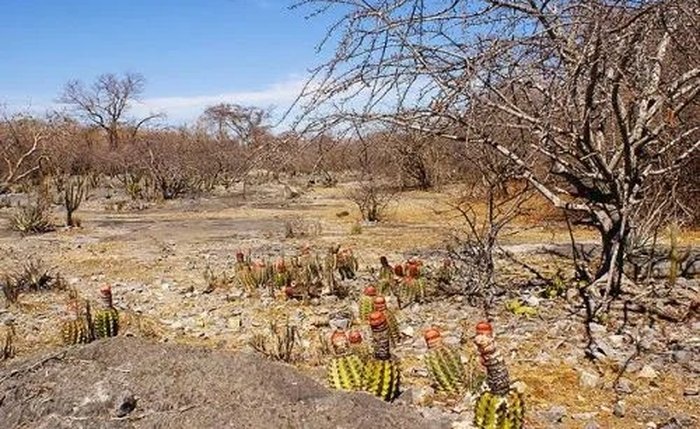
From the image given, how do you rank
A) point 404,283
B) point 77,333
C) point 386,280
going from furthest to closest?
point 386,280, point 404,283, point 77,333

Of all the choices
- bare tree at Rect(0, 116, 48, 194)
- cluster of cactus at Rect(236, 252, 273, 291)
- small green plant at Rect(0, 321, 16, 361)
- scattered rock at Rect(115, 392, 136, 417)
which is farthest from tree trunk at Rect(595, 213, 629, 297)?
bare tree at Rect(0, 116, 48, 194)

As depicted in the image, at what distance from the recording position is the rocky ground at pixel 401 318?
3973 millimetres

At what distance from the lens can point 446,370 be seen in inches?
169

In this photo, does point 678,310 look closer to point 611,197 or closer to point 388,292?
point 611,197

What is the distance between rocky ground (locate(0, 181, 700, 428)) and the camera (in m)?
3.97

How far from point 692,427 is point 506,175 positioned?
289cm

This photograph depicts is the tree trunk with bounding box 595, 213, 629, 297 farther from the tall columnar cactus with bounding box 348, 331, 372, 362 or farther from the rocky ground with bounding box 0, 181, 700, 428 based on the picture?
the tall columnar cactus with bounding box 348, 331, 372, 362

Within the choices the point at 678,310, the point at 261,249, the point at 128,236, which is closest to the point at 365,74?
the point at 678,310

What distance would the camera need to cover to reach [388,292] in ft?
23.3

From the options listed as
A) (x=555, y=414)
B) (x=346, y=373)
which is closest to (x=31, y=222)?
(x=346, y=373)

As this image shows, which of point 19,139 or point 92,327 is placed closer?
point 92,327

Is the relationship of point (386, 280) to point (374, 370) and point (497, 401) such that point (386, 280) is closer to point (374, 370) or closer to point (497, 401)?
point (374, 370)

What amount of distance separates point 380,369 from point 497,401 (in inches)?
34.1

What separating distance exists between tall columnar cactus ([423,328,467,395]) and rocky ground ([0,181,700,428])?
0.09 meters
